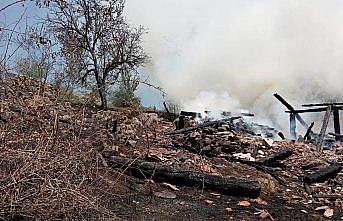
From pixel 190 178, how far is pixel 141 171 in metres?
0.84

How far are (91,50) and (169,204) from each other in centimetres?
1199

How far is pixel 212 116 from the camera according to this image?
1455cm

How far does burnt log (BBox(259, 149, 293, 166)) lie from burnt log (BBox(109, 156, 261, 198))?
2.30 metres

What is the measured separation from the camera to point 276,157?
31.3 ft

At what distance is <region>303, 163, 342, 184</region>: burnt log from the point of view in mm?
8336

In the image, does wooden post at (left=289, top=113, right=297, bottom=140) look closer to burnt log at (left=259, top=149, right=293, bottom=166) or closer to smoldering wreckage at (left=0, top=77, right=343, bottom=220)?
smoldering wreckage at (left=0, top=77, right=343, bottom=220)

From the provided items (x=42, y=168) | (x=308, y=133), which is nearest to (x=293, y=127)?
(x=308, y=133)

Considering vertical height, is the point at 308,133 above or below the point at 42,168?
above

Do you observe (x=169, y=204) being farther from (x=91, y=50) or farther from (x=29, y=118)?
(x=91, y=50)

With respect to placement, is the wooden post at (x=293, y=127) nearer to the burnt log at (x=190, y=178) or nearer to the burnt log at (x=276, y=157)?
the burnt log at (x=276, y=157)

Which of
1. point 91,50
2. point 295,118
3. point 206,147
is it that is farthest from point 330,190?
point 91,50

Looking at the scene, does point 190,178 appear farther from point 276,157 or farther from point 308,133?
point 308,133

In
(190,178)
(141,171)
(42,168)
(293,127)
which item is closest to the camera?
(42,168)


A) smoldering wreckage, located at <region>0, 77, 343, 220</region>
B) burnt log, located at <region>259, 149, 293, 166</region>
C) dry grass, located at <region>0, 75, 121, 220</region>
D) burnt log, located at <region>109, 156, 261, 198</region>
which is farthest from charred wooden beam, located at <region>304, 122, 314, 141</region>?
dry grass, located at <region>0, 75, 121, 220</region>
